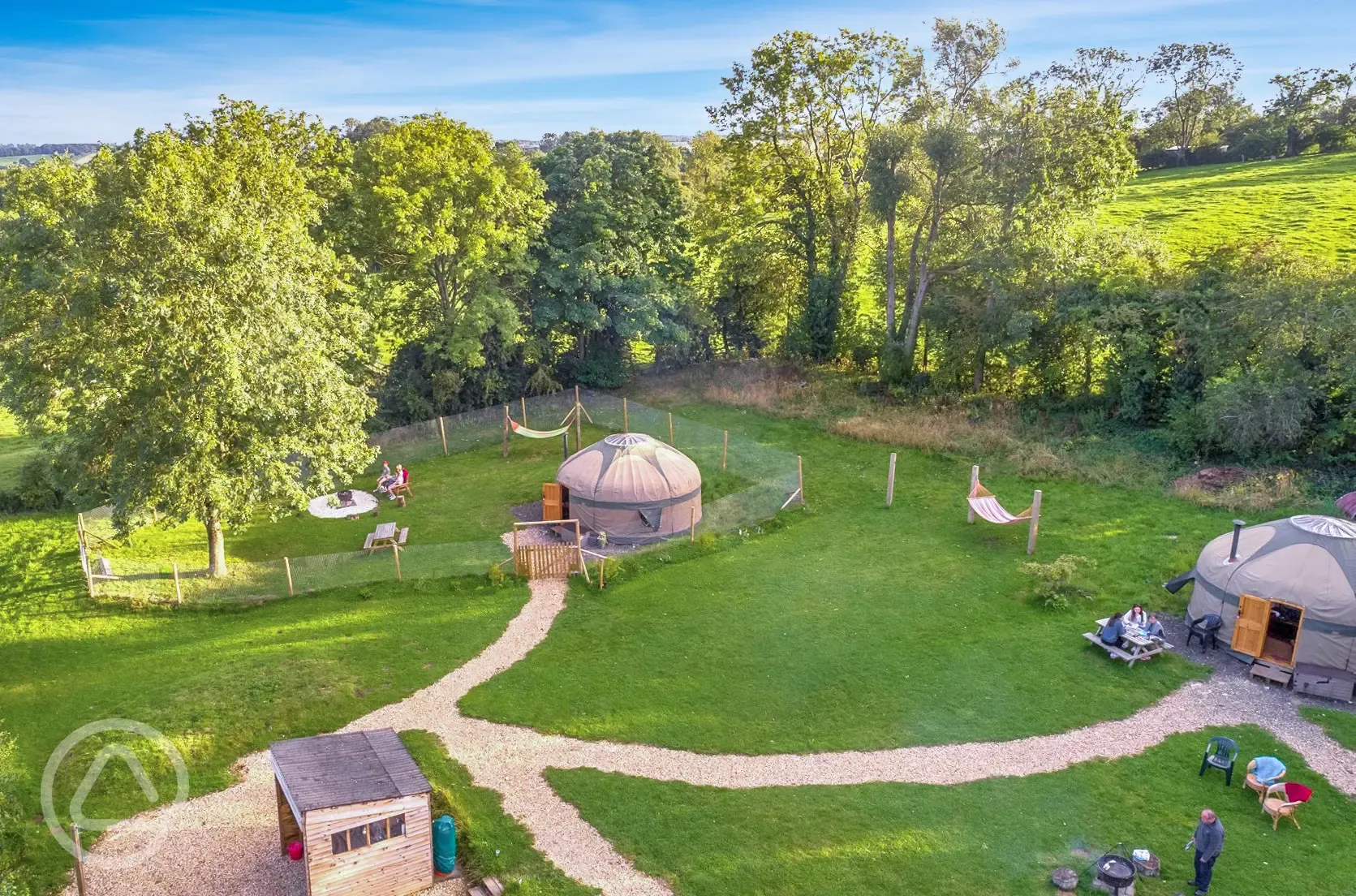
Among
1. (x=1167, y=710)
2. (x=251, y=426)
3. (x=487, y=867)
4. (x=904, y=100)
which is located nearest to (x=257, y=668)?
(x=251, y=426)

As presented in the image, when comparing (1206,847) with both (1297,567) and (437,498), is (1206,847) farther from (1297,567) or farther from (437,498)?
(437,498)

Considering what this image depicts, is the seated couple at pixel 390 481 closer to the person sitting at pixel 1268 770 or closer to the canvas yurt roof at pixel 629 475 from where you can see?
the canvas yurt roof at pixel 629 475

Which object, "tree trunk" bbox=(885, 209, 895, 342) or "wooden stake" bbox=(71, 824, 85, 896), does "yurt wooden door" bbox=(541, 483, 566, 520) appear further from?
"tree trunk" bbox=(885, 209, 895, 342)

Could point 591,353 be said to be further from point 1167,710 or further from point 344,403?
point 1167,710

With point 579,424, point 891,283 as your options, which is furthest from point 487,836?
point 891,283

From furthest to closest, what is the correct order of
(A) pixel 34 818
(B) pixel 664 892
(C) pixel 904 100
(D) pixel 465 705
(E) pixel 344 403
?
(C) pixel 904 100, (E) pixel 344 403, (D) pixel 465 705, (A) pixel 34 818, (B) pixel 664 892

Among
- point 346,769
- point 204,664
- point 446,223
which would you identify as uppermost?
point 446,223
